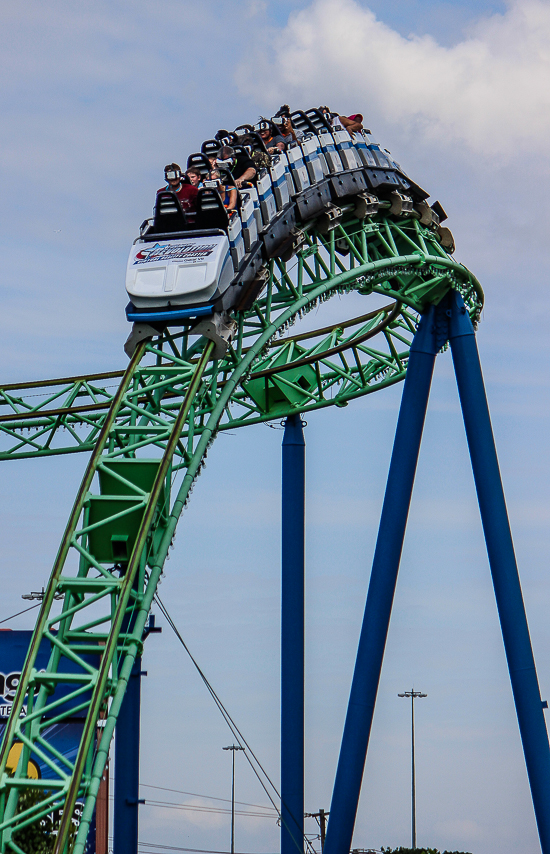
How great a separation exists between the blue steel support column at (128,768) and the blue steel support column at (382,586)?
4021 millimetres

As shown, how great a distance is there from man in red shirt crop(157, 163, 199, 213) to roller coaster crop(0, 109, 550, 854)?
0.36 metres

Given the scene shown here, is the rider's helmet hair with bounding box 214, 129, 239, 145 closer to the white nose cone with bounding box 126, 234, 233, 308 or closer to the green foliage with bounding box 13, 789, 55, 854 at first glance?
the white nose cone with bounding box 126, 234, 233, 308

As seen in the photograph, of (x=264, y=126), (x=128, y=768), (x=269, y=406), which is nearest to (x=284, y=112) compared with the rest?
(x=264, y=126)

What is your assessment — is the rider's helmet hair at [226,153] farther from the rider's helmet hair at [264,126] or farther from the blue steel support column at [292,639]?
the blue steel support column at [292,639]

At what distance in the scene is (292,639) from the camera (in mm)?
20625

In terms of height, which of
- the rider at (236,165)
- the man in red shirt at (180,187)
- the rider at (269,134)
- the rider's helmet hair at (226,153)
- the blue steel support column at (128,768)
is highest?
the rider at (269,134)

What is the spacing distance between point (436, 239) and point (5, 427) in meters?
8.17

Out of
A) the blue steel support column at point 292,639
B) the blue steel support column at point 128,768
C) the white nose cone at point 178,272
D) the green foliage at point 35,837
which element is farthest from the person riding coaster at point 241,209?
the blue steel support column at point 128,768

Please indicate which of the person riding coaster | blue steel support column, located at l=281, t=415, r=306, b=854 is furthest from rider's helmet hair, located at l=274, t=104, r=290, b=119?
blue steel support column, located at l=281, t=415, r=306, b=854

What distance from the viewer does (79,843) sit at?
33.2 feet

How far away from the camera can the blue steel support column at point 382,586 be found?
16.7m

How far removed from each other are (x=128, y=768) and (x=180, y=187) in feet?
32.0

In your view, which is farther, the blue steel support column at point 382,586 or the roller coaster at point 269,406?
the blue steel support column at point 382,586

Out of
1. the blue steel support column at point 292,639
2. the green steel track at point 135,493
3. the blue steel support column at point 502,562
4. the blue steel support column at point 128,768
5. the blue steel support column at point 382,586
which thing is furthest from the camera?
the blue steel support column at point 292,639
